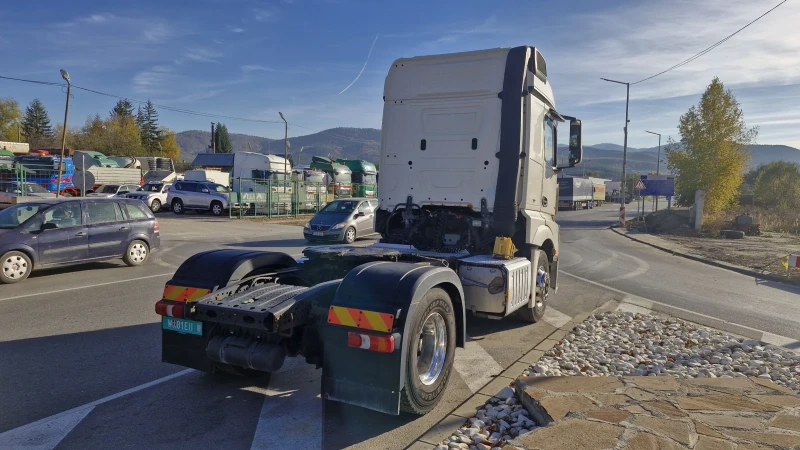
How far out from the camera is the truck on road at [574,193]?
50744mm

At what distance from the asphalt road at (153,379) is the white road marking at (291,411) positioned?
0.03 feet

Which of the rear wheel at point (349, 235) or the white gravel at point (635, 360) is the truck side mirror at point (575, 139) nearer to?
the white gravel at point (635, 360)

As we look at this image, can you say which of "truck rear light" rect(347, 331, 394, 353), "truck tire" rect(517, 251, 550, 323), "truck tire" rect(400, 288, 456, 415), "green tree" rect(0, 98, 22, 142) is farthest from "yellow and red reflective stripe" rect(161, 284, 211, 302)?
"green tree" rect(0, 98, 22, 142)

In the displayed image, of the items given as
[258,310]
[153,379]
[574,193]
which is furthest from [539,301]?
[574,193]

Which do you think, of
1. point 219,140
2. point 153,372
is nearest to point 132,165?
A: point 153,372

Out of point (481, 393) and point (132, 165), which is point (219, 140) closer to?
point (132, 165)

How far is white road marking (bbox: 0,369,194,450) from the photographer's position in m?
3.71

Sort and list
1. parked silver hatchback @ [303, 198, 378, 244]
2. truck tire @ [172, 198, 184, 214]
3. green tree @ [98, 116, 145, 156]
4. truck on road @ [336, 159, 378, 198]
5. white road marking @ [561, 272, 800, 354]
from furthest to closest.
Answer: green tree @ [98, 116, 145, 156]
truck on road @ [336, 159, 378, 198]
truck tire @ [172, 198, 184, 214]
parked silver hatchback @ [303, 198, 378, 244]
white road marking @ [561, 272, 800, 354]

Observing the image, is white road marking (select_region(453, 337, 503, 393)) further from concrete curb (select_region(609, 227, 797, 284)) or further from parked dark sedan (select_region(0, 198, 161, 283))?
concrete curb (select_region(609, 227, 797, 284))

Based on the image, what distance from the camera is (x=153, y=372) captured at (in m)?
5.21

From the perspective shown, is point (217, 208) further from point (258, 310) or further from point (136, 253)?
point (258, 310)

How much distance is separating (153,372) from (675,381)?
4.94 meters

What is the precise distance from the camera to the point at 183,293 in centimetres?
462

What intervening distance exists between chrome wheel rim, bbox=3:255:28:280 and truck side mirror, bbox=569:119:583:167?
33.3ft
